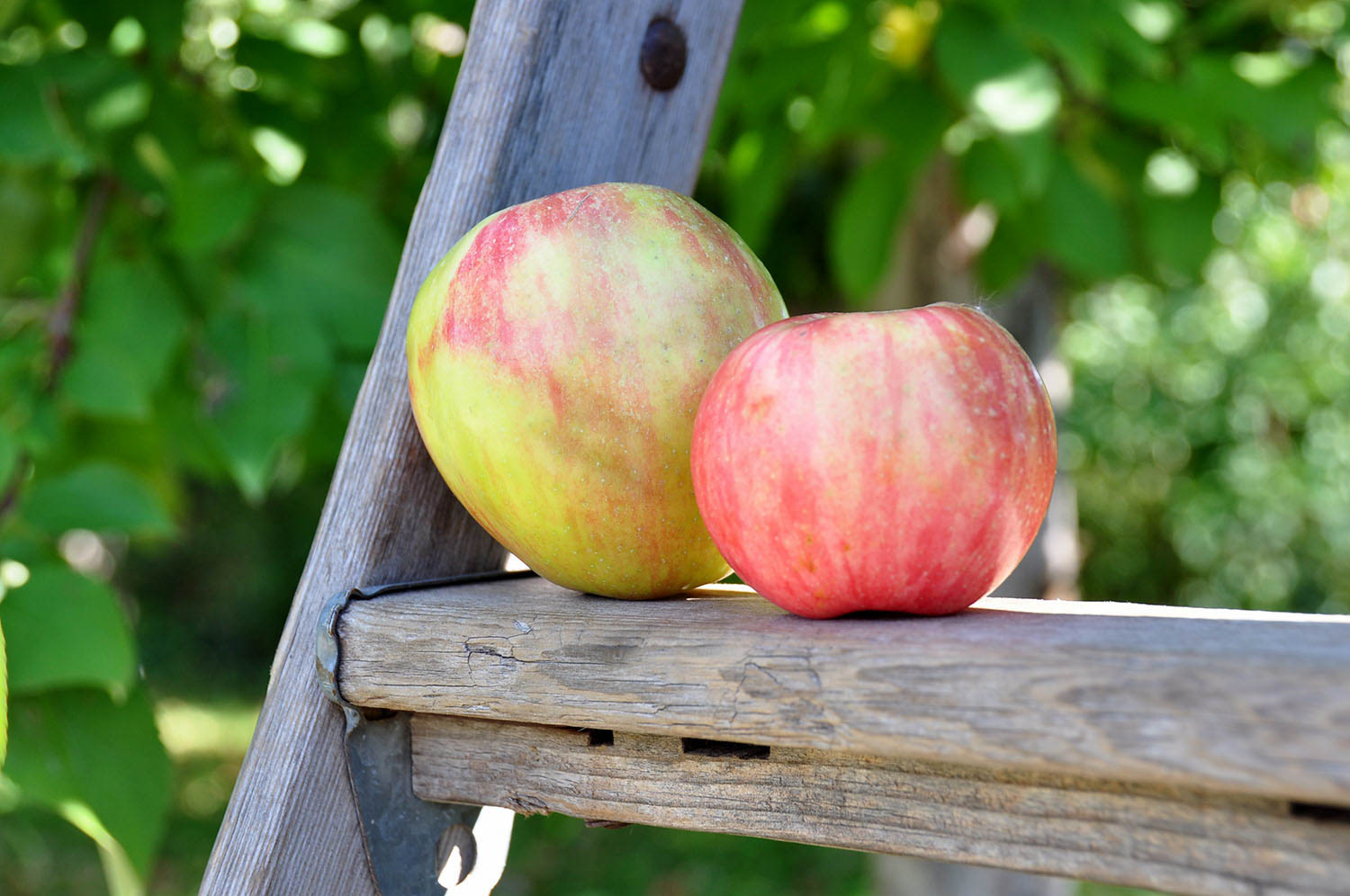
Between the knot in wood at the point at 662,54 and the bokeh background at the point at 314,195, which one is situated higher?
the knot in wood at the point at 662,54

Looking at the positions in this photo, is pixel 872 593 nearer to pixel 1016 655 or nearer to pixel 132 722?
pixel 1016 655

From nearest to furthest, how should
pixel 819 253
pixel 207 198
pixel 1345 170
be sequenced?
pixel 207 198 → pixel 1345 170 → pixel 819 253

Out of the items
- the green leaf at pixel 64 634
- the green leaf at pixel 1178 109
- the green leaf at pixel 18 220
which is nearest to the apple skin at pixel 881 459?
the green leaf at pixel 64 634

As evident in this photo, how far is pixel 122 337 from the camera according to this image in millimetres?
1295

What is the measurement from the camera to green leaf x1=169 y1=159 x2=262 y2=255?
1211 millimetres

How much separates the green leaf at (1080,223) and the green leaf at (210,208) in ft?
3.29

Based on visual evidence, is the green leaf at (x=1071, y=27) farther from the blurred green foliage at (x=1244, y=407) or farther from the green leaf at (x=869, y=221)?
the blurred green foliage at (x=1244, y=407)

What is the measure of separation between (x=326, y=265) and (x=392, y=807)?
80 centimetres

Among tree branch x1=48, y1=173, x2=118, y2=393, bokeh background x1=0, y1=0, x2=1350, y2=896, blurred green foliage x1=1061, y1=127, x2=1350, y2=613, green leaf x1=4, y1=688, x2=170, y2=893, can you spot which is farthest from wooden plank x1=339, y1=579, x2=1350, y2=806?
blurred green foliage x1=1061, y1=127, x2=1350, y2=613

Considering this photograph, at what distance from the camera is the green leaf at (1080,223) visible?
59.4 inches

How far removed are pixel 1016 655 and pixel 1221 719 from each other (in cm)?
7

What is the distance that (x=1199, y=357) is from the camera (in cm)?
439

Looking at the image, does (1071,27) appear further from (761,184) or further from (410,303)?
(410,303)

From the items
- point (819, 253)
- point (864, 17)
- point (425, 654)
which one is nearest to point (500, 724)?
point (425, 654)
